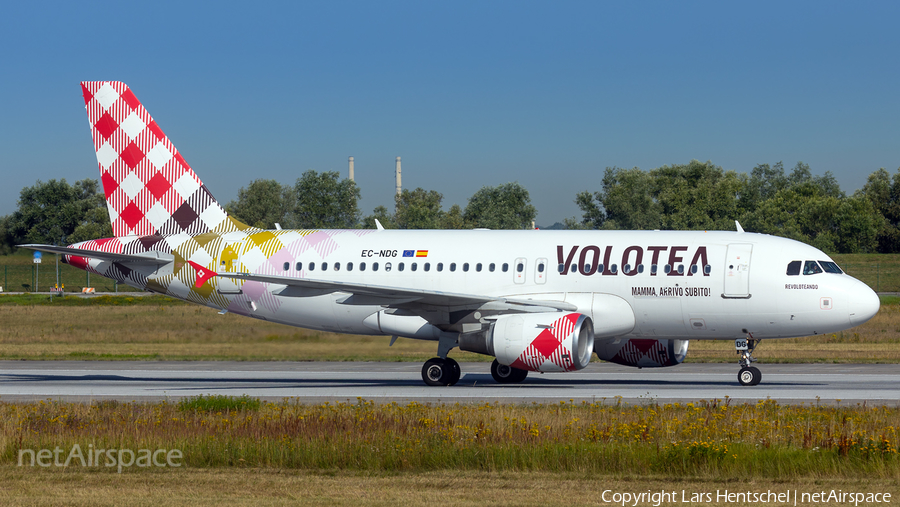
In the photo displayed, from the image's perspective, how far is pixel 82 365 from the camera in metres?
33.3

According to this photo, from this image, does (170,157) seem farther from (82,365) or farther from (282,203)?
(282,203)

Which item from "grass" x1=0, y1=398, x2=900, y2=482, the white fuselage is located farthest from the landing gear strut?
"grass" x1=0, y1=398, x2=900, y2=482

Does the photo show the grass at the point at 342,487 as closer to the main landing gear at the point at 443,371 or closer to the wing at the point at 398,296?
the wing at the point at 398,296

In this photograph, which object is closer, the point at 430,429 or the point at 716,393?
the point at 430,429

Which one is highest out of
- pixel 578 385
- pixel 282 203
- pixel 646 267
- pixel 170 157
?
pixel 282 203

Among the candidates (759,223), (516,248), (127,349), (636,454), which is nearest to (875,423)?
(636,454)

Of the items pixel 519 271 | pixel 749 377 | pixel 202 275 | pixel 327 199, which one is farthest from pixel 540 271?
pixel 327 199

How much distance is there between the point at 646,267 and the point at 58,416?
1465 centimetres

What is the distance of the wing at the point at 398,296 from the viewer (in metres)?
24.8

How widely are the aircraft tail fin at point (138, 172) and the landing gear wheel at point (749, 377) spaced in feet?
50.3

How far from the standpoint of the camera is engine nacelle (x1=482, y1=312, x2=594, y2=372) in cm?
2352

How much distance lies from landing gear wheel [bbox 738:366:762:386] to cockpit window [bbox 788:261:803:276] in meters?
2.62

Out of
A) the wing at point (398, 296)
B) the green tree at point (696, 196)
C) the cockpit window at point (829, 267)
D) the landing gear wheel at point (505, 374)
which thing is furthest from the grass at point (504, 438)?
the green tree at point (696, 196)

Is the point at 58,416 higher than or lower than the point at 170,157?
lower
